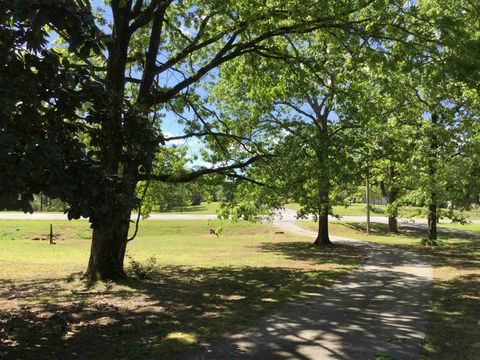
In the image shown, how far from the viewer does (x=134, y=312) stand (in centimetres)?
793

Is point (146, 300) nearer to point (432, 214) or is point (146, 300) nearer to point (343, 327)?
point (343, 327)

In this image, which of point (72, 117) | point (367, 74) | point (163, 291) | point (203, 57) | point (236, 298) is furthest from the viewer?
point (203, 57)

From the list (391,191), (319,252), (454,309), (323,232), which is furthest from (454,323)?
(391,191)

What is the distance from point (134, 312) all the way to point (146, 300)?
115 centimetres

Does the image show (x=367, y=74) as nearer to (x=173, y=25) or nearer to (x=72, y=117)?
(x=173, y=25)

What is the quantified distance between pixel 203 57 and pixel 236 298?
9.32 meters

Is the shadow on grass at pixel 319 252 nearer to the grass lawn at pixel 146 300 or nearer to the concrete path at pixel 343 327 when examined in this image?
the grass lawn at pixel 146 300

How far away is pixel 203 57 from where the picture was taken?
1605cm

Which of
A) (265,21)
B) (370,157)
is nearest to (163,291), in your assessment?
(265,21)

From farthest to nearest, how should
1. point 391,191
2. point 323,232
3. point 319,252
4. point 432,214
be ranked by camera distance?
point 391,191 < point 323,232 < point 432,214 < point 319,252

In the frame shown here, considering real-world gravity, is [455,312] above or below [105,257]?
below

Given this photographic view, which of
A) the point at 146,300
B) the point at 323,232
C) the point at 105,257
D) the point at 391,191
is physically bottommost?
the point at 146,300

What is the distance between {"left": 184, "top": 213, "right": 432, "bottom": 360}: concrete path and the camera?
5.65 meters

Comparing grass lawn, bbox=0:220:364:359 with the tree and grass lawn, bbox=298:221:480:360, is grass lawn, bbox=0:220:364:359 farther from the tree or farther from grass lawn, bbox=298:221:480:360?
grass lawn, bbox=298:221:480:360
